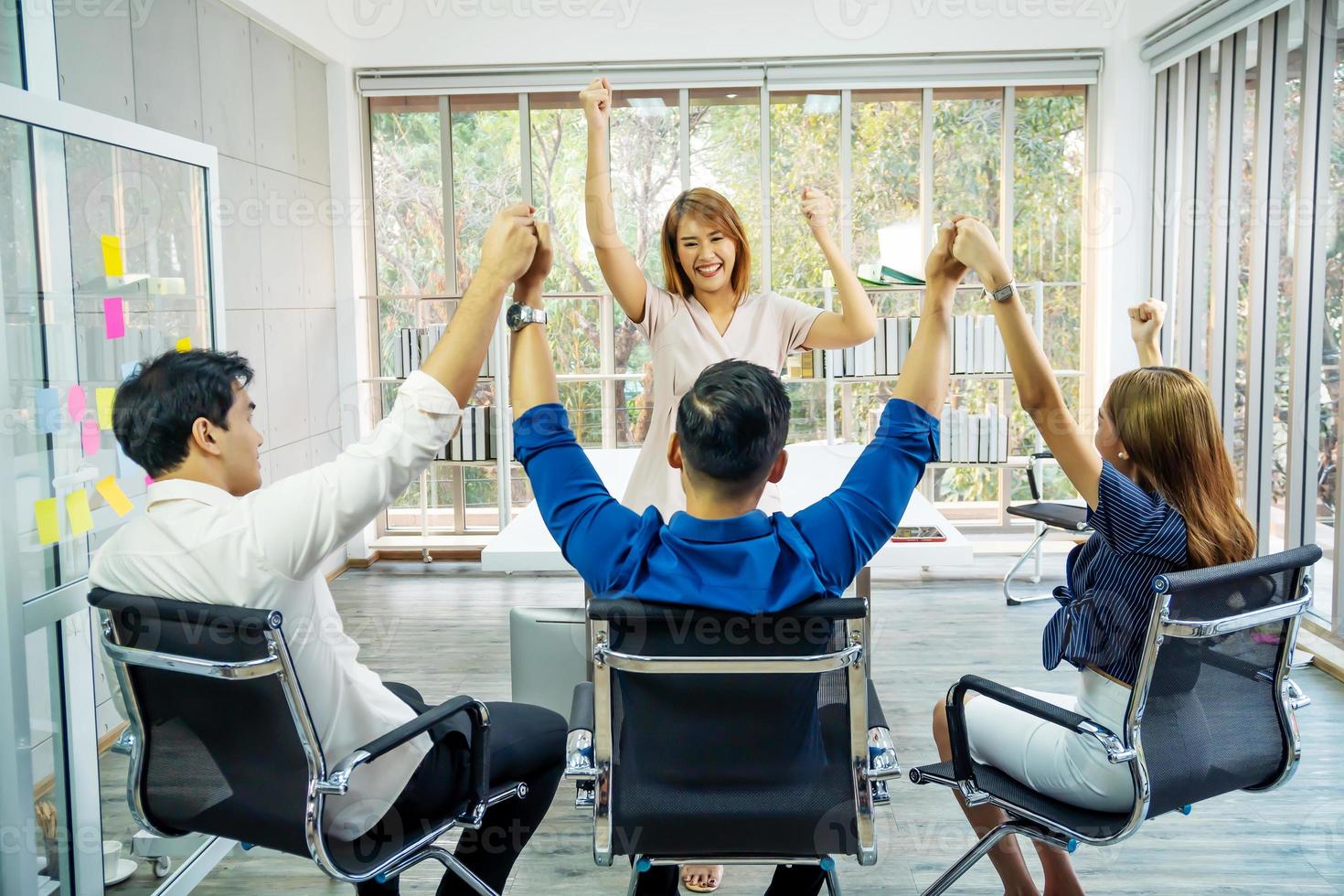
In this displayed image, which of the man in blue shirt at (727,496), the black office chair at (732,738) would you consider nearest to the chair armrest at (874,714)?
the black office chair at (732,738)

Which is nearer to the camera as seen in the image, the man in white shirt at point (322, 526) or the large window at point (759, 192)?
the man in white shirt at point (322, 526)

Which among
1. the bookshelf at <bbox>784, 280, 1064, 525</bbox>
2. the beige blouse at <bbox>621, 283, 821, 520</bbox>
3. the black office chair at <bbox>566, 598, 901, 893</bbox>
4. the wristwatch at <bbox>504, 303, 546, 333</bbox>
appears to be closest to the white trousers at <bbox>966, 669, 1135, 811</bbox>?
the black office chair at <bbox>566, 598, 901, 893</bbox>

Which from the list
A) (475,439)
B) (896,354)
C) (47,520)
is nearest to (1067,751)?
(47,520)

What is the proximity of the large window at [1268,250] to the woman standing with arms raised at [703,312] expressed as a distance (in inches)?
106

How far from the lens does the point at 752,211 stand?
603 centimetres

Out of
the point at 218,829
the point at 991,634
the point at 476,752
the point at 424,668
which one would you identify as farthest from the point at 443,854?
the point at 991,634

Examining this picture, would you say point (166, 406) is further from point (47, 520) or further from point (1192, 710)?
point (1192, 710)

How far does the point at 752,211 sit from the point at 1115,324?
2.18 meters

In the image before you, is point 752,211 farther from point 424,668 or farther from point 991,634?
point 424,668

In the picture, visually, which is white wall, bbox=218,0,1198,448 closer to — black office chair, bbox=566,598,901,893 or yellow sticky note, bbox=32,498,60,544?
yellow sticky note, bbox=32,498,60,544

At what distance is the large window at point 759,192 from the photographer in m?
5.94

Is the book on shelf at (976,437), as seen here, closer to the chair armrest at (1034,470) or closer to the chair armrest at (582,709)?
the chair armrest at (1034,470)

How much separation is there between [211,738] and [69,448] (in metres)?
0.86

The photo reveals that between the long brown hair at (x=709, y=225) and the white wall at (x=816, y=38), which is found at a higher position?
the white wall at (x=816, y=38)
